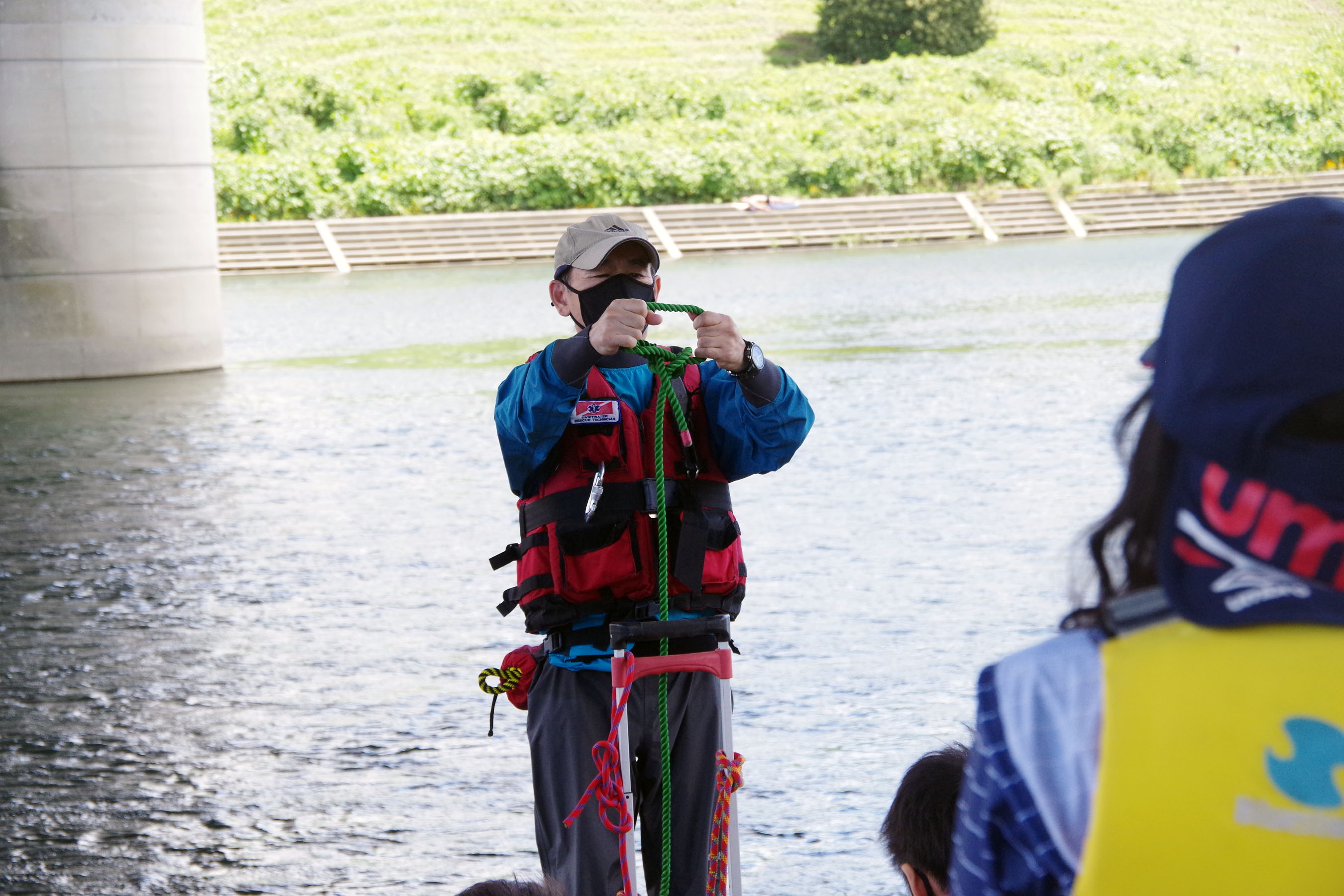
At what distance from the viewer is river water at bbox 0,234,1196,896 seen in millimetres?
4938

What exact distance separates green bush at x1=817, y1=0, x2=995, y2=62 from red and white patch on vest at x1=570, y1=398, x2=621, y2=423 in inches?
2089

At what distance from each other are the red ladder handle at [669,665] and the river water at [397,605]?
48.7 inches

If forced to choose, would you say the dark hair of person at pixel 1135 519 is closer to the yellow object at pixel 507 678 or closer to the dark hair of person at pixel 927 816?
the dark hair of person at pixel 927 816

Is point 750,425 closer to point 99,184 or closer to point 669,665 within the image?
point 669,665

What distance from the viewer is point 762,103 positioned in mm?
44188

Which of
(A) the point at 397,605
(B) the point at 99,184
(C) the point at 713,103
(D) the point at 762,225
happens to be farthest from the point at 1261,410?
(C) the point at 713,103

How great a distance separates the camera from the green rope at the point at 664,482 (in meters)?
3.19

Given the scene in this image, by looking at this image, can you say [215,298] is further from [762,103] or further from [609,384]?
[762,103]

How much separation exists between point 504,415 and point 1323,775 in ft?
7.29

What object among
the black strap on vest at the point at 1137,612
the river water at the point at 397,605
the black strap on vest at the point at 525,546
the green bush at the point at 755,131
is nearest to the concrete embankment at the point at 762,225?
the green bush at the point at 755,131

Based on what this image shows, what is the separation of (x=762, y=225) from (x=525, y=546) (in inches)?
1195

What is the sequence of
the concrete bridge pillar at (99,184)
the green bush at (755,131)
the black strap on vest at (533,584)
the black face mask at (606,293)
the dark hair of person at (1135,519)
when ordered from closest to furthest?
the dark hair of person at (1135,519) < the black strap on vest at (533,584) < the black face mask at (606,293) < the concrete bridge pillar at (99,184) < the green bush at (755,131)

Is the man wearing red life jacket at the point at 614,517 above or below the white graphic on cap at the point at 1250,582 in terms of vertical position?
below

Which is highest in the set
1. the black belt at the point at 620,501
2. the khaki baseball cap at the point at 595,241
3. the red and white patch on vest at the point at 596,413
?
the khaki baseball cap at the point at 595,241
